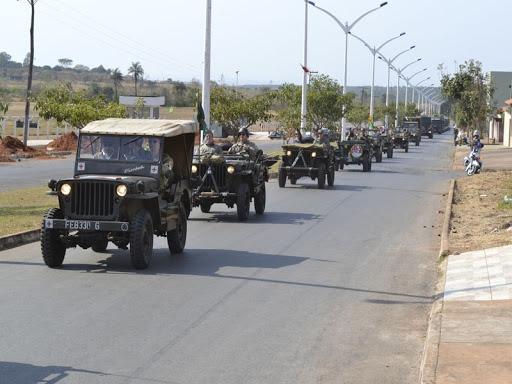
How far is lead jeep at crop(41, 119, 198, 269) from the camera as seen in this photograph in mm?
13422

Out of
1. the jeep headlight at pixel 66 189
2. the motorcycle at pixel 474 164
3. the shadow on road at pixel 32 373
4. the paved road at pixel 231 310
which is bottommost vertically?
the shadow on road at pixel 32 373

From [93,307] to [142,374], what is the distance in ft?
9.50

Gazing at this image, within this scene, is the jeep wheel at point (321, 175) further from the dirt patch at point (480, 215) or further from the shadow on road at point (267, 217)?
the shadow on road at point (267, 217)

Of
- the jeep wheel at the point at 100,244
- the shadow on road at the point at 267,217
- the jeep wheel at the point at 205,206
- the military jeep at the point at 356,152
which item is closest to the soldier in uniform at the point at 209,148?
the jeep wheel at the point at 205,206

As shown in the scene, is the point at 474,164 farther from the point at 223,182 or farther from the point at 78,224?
the point at 78,224

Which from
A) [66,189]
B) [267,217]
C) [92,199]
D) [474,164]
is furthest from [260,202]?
[474,164]

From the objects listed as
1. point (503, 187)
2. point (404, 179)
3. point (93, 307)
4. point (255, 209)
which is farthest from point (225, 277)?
point (404, 179)

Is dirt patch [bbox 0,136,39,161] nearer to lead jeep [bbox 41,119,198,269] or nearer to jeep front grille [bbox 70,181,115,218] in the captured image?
lead jeep [bbox 41,119,198,269]

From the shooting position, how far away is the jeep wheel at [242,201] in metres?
20.2

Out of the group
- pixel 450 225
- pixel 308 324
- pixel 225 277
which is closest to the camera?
pixel 308 324

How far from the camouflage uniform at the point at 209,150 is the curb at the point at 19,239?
4.93m

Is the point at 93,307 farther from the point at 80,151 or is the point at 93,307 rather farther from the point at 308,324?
the point at 80,151

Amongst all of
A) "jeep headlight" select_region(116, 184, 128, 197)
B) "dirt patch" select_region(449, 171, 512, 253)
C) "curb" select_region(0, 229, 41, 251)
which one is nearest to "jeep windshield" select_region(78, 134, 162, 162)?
"jeep headlight" select_region(116, 184, 128, 197)

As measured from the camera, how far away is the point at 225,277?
43.6 ft
